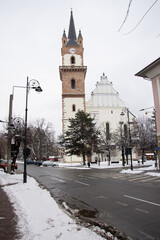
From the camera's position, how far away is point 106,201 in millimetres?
7469

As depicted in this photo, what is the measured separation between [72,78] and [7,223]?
46.9 meters

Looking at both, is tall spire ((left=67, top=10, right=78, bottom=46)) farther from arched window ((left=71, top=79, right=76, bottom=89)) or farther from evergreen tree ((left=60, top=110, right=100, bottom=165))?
evergreen tree ((left=60, top=110, right=100, bottom=165))

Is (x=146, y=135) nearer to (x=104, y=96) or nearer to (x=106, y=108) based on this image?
(x=106, y=108)

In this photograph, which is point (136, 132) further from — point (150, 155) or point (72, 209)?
point (72, 209)

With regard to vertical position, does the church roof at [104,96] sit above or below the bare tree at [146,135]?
above

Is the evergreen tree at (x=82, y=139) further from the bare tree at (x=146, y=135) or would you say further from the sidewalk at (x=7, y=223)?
the sidewalk at (x=7, y=223)

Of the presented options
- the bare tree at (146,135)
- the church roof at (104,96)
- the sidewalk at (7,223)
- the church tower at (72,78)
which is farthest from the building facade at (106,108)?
the sidewalk at (7,223)

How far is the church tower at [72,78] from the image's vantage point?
47.5 meters

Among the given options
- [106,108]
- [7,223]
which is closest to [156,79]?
[7,223]

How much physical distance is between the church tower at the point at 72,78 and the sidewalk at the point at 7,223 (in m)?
39.2

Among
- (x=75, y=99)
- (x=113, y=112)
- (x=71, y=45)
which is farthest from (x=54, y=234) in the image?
(x=71, y=45)

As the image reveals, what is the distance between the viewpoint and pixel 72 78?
49719 millimetres

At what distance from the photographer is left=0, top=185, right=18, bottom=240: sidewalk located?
405cm

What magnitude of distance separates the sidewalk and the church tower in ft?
129
